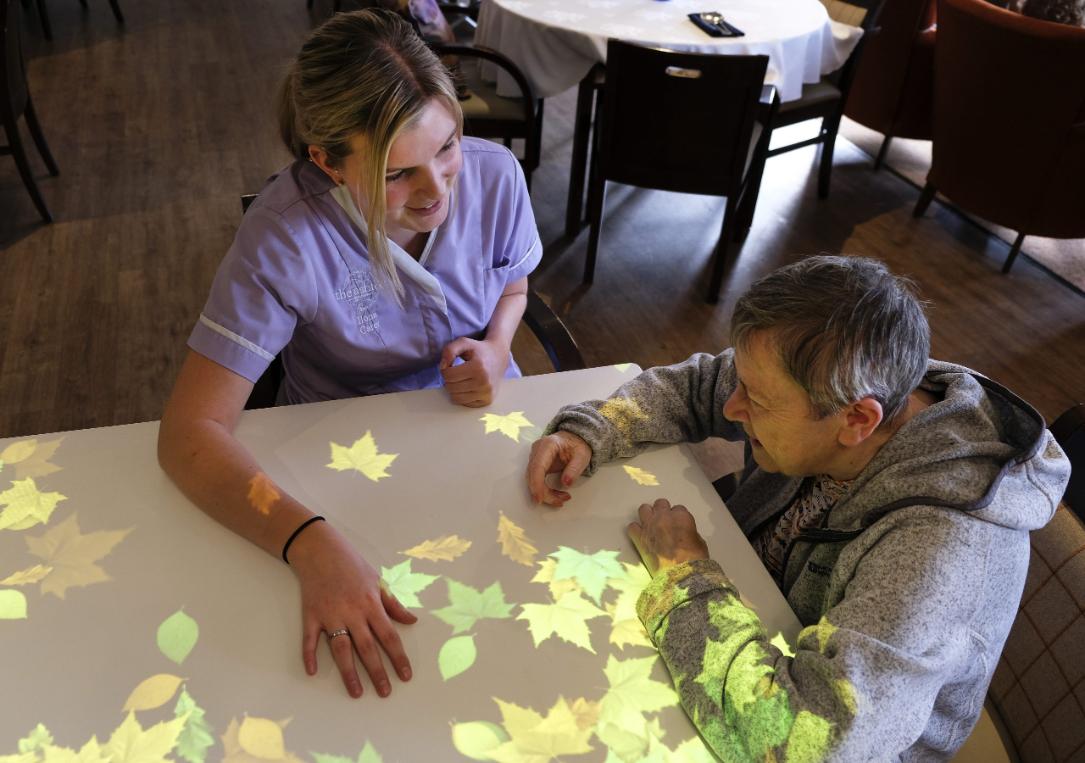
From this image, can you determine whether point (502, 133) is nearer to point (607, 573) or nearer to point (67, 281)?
point (67, 281)

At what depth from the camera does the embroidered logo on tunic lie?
1438mm

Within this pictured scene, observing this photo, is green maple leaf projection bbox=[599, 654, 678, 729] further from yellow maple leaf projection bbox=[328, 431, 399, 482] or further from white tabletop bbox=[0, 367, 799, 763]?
yellow maple leaf projection bbox=[328, 431, 399, 482]

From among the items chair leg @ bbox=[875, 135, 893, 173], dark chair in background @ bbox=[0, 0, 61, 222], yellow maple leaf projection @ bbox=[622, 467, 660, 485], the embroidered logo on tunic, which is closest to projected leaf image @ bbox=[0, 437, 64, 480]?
the embroidered logo on tunic

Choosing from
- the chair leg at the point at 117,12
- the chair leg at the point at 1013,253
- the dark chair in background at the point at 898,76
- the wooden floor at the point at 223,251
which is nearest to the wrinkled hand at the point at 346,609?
the wooden floor at the point at 223,251

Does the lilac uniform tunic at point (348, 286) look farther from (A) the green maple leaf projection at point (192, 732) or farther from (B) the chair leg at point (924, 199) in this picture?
(B) the chair leg at point (924, 199)

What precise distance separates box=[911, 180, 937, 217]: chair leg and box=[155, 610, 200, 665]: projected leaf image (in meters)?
3.71

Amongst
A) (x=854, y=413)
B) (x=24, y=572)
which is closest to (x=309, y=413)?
(x=24, y=572)

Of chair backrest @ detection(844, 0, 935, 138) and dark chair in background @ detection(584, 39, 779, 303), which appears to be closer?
dark chair in background @ detection(584, 39, 779, 303)

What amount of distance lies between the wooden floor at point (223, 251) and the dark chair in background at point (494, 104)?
52 centimetres

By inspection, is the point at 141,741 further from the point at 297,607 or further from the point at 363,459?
the point at 363,459

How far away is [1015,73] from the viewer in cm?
318

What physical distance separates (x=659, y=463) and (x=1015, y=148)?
9.17 ft

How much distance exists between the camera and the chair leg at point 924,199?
12.7 ft

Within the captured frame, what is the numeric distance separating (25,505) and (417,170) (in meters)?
0.72
